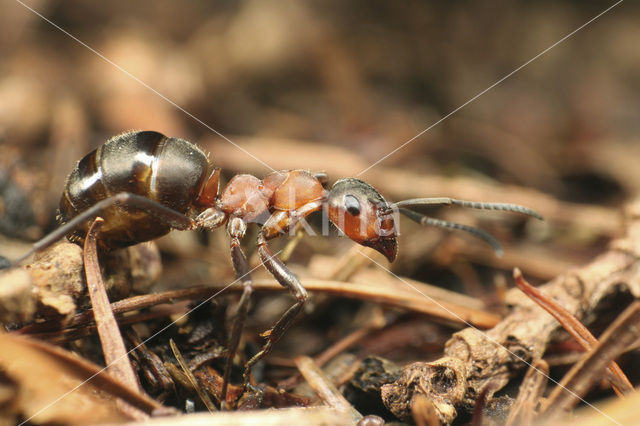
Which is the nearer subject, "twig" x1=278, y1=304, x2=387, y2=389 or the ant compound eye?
"twig" x1=278, y1=304, x2=387, y2=389

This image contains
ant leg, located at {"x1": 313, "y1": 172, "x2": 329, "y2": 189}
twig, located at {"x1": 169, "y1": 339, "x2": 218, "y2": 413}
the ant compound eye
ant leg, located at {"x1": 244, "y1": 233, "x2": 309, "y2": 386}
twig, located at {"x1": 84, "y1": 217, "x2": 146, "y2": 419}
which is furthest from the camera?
ant leg, located at {"x1": 313, "y1": 172, "x2": 329, "y2": 189}

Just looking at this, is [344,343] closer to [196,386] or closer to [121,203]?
[196,386]

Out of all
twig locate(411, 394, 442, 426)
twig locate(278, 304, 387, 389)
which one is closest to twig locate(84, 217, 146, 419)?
twig locate(278, 304, 387, 389)

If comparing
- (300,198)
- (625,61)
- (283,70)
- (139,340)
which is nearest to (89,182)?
(139,340)

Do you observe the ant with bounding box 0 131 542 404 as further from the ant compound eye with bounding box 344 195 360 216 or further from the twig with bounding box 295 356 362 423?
the twig with bounding box 295 356 362 423

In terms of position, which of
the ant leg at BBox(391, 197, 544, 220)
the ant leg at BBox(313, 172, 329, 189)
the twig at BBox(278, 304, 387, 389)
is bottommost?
the twig at BBox(278, 304, 387, 389)

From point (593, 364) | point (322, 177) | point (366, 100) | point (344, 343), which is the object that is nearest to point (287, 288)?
point (344, 343)

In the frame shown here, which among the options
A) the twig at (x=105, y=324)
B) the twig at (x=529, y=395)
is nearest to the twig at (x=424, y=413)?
the twig at (x=529, y=395)

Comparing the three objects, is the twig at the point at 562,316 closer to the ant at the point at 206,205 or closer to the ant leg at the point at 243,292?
the ant at the point at 206,205

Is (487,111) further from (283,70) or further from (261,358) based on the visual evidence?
(261,358)
